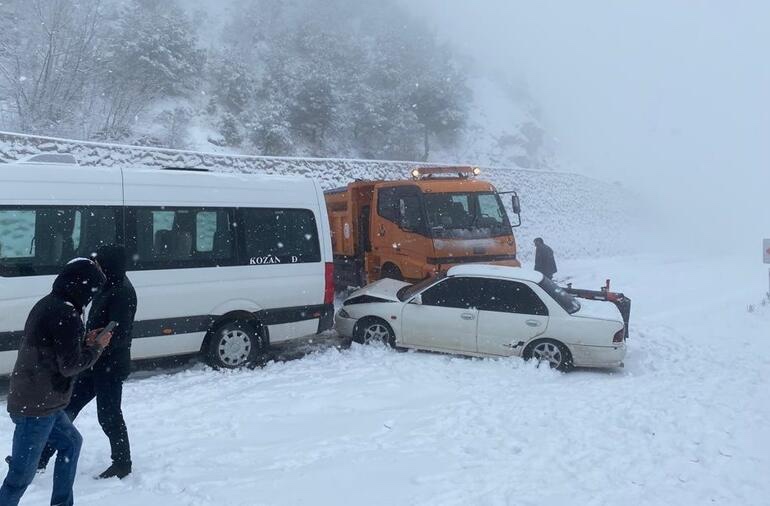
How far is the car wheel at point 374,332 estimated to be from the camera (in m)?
8.21

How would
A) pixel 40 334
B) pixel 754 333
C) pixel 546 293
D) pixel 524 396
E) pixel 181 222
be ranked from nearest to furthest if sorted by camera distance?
1. pixel 40 334
2. pixel 524 396
3. pixel 181 222
4. pixel 546 293
5. pixel 754 333

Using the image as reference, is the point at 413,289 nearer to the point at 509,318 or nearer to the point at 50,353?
the point at 509,318

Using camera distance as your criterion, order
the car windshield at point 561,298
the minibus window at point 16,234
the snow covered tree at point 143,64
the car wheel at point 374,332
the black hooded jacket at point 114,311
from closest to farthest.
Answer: the black hooded jacket at point 114,311 < the minibus window at point 16,234 < the car windshield at point 561,298 < the car wheel at point 374,332 < the snow covered tree at point 143,64

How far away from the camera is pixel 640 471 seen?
14.5 feet

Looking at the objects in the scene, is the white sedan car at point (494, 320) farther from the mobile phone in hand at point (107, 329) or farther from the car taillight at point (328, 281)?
the mobile phone in hand at point (107, 329)

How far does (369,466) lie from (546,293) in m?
4.34

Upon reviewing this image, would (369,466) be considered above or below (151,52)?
below

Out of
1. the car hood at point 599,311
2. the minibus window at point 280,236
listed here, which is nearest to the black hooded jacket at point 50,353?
the minibus window at point 280,236

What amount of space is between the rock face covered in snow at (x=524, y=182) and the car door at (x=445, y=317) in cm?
847

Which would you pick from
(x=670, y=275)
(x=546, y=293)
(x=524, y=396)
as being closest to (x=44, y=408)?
(x=524, y=396)

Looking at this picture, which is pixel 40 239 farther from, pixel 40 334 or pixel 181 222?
pixel 40 334

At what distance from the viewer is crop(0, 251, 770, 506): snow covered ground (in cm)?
400

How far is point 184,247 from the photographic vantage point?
6688 mm

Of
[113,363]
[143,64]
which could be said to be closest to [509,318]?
[113,363]
